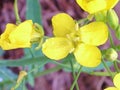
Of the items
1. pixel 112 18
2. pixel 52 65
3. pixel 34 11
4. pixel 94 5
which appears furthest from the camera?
pixel 52 65

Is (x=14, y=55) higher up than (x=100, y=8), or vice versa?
(x=100, y=8)

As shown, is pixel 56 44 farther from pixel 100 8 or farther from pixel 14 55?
pixel 14 55

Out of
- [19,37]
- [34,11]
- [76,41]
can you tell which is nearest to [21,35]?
[19,37]

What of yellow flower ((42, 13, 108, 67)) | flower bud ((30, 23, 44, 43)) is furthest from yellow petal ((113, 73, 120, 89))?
flower bud ((30, 23, 44, 43))

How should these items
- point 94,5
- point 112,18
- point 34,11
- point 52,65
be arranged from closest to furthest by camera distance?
point 94,5, point 112,18, point 34,11, point 52,65

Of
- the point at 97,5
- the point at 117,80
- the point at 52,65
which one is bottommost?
the point at 52,65

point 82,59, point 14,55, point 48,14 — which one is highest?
point 82,59

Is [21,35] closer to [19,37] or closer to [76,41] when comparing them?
[19,37]

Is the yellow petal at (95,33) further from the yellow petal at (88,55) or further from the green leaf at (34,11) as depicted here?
the green leaf at (34,11)

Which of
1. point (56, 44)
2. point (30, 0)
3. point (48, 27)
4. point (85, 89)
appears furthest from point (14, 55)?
point (56, 44)
